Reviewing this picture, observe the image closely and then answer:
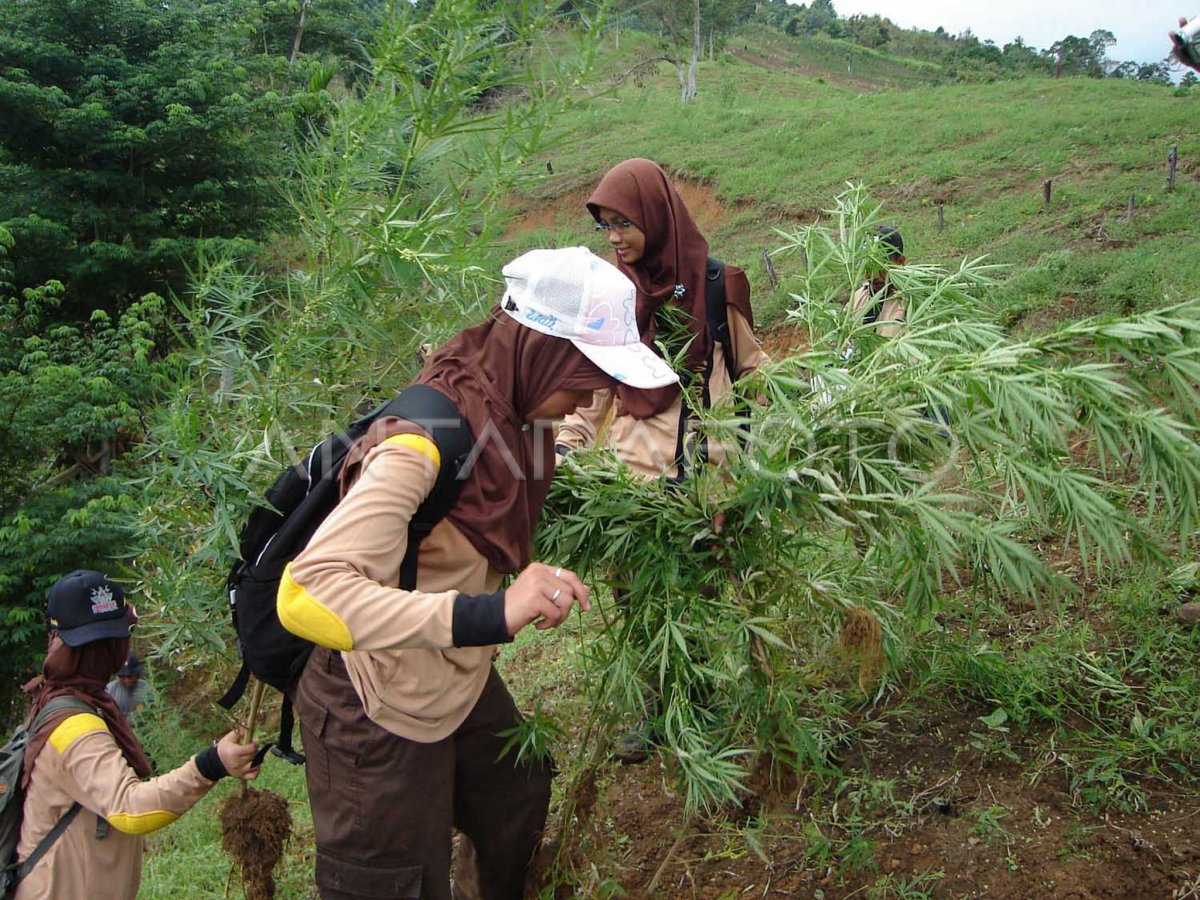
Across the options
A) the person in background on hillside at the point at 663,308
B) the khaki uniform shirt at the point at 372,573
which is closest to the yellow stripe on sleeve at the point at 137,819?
the khaki uniform shirt at the point at 372,573

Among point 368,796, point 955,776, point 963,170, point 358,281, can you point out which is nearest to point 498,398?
point 358,281

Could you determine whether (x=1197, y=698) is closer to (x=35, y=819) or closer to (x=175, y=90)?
(x=35, y=819)

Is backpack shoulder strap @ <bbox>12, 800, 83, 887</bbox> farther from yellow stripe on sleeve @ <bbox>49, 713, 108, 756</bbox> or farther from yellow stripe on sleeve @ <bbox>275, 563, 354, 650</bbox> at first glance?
yellow stripe on sleeve @ <bbox>275, 563, 354, 650</bbox>

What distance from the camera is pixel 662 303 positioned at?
288cm

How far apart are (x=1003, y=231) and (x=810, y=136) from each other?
296 inches

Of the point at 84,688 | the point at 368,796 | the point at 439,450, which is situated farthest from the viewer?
the point at 84,688

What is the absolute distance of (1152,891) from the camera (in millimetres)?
2369

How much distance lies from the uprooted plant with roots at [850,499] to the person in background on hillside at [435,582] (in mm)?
276

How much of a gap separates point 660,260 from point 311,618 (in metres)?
1.61

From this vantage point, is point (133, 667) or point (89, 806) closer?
point (89, 806)

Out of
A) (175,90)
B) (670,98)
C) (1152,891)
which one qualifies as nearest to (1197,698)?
(1152,891)

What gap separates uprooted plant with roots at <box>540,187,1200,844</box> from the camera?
5.69 feet

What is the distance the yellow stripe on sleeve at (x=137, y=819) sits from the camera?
234 centimetres

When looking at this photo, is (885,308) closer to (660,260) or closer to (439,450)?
(660,260)
